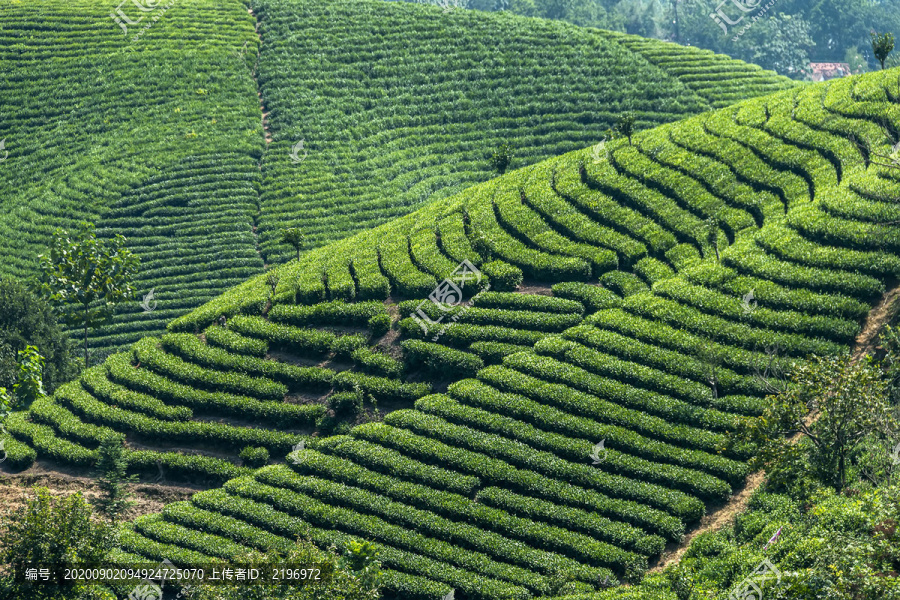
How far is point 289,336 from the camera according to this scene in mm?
42688

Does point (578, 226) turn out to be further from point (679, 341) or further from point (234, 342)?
point (234, 342)

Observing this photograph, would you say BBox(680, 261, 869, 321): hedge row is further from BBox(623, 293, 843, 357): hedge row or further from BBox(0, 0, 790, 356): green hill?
BBox(0, 0, 790, 356): green hill

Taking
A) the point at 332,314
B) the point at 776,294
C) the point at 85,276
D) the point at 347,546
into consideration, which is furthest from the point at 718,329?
the point at 85,276

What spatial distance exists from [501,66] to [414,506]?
56.0 m

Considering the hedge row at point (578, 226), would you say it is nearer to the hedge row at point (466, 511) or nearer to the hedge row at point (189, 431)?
the hedge row at point (466, 511)

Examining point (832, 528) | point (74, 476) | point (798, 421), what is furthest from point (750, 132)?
point (74, 476)

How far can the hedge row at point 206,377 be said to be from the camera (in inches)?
1586

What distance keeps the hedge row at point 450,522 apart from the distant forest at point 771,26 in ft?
436

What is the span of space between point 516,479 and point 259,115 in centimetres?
5502

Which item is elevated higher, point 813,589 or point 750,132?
point 750,132

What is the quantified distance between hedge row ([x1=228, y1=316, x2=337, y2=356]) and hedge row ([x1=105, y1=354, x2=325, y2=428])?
368 cm

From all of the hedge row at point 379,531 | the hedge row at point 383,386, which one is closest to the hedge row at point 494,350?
the hedge row at point 383,386

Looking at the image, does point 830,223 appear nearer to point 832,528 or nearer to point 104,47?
point 832,528

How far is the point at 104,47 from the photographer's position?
8588cm
